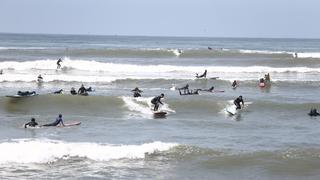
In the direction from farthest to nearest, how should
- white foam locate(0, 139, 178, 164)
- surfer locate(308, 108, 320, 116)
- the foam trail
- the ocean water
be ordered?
the foam trail, surfer locate(308, 108, 320, 116), white foam locate(0, 139, 178, 164), the ocean water

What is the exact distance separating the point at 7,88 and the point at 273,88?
1764cm

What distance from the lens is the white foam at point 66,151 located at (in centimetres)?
1700

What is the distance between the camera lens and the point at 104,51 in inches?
2768

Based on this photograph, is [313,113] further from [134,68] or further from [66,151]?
[134,68]

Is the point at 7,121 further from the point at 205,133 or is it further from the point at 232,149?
the point at 232,149

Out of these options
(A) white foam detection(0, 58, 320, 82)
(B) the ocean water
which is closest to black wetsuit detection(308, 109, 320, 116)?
(B) the ocean water

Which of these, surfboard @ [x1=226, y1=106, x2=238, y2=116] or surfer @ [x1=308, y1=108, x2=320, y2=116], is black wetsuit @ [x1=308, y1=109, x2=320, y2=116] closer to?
surfer @ [x1=308, y1=108, x2=320, y2=116]

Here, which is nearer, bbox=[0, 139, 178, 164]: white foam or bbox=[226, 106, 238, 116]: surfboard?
bbox=[0, 139, 178, 164]: white foam

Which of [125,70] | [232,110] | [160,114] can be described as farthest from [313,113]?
[125,70]

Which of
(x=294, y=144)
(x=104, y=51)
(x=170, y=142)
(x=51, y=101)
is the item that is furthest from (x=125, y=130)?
(x=104, y=51)

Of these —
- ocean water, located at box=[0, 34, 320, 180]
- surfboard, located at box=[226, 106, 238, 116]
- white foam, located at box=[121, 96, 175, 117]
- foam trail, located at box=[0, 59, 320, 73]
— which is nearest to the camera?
ocean water, located at box=[0, 34, 320, 180]

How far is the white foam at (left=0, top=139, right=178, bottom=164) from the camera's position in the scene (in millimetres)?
17000

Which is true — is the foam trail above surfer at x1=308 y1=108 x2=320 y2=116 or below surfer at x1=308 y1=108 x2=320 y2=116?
above

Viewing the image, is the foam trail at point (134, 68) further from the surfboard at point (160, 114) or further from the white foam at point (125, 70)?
the surfboard at point (160, 114)
